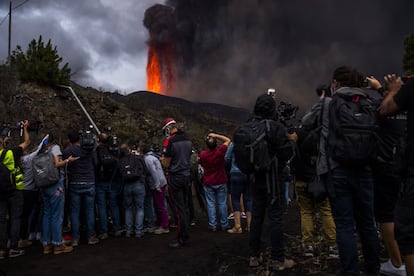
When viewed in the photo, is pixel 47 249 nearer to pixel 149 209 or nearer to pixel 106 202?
pixel 106 202

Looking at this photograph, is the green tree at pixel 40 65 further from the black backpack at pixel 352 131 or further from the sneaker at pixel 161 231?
the black backpack at pixel 352 131

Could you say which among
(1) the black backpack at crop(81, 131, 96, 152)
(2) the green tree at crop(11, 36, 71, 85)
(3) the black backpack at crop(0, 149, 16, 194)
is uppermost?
(2) the green tree at crop(11, 36, 71, 85)

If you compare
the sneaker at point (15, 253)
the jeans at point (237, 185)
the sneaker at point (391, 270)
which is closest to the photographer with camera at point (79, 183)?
the sneaker at point (15, 253)

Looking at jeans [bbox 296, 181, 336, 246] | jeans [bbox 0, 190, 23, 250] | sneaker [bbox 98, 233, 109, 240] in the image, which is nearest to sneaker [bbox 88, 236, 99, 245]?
sneaker [bbox 98, 233, 109, 240]

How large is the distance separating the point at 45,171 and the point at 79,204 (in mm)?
986

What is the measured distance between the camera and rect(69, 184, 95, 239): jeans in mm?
6902

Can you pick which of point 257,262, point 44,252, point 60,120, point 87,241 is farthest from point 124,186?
point 60,120

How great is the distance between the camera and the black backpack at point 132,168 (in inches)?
294

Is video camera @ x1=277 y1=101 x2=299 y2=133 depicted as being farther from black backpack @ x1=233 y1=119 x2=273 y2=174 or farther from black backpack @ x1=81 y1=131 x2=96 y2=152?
black backpack @ x1=81 y1=131 x2=96 y2=152

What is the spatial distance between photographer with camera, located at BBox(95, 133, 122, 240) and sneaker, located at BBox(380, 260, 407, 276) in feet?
16.6

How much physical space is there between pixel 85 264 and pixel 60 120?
11417 millimetres

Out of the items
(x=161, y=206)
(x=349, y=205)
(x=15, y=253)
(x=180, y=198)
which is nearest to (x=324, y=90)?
(x=349, y=205)

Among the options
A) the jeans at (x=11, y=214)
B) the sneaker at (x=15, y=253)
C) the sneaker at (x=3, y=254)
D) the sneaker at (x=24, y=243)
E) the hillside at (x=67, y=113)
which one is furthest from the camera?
the hillside at (x=67, y=113)

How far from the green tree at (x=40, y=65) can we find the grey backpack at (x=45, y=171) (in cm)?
1201
